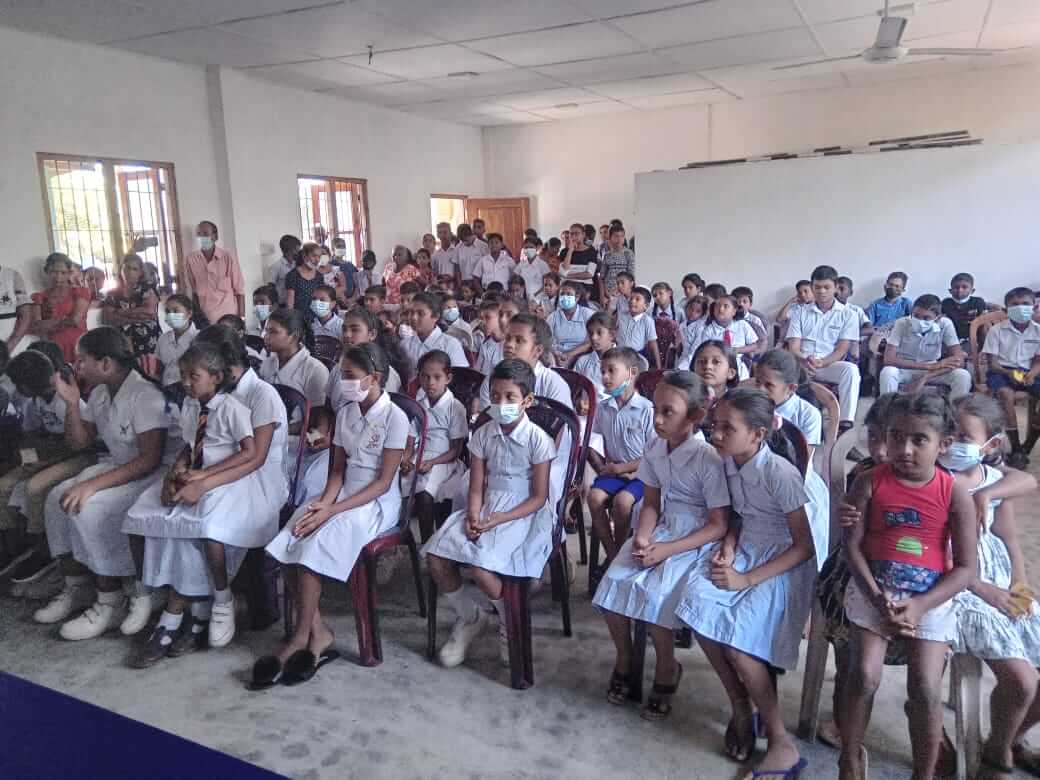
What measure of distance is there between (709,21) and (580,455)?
4620mm

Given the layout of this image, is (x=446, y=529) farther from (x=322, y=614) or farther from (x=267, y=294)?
(x=267, y=294)

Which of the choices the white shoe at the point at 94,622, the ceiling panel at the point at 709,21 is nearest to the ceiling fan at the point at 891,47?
the ceiling panel at the point at 709,21

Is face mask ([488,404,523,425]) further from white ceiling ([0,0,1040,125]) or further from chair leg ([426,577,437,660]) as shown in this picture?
white ceiling ([0,0,1040,125])

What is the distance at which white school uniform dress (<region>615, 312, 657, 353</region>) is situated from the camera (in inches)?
205

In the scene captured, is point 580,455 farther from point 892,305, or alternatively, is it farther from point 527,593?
point 892,305

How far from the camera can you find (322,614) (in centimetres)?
296

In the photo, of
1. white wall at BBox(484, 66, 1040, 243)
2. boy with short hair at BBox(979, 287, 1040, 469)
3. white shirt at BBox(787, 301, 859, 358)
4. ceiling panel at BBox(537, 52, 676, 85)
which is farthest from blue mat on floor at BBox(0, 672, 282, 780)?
white wall at BBox(484, 66, 1040, 243)

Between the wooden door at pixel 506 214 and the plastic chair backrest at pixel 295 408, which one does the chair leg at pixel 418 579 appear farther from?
the wooden door at pixel 506 214

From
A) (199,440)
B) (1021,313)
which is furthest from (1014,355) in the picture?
(199,440)

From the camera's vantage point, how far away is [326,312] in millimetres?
5004

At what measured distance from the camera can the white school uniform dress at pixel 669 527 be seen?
2088 mm

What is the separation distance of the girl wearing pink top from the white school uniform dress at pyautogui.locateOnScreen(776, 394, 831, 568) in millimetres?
212

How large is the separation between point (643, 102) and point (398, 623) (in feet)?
28.7

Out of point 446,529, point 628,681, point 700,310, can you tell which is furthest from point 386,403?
point 700,310
